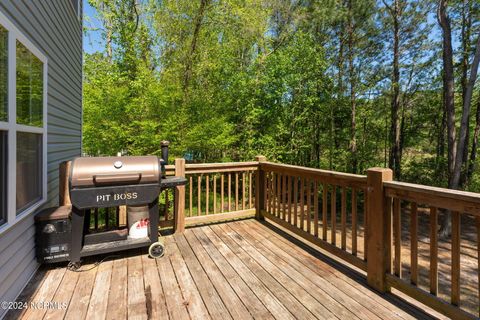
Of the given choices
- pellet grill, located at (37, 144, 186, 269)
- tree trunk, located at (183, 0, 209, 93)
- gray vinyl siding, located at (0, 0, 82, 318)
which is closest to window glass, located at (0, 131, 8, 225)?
gray vinyl siding, located at (0, 0, 82, 318)

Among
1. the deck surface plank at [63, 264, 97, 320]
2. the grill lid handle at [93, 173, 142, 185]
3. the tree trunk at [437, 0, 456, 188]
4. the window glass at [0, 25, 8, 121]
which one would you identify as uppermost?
the tree trunk at [437, 0, 456, 188]

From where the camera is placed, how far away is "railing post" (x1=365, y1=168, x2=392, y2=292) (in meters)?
2.27

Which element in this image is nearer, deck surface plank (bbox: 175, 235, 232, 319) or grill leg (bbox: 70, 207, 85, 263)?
deck surface plank (bbox: 175, 235, 232, 319)

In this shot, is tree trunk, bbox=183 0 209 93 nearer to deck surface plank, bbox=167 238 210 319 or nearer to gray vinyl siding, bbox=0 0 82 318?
gray vinyl siding, bbox=0 0 82 318

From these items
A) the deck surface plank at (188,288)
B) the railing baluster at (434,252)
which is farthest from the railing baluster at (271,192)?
the railing baluster at (434,252)

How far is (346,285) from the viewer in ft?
7.81

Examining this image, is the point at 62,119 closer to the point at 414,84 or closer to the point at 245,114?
the point at 245,114

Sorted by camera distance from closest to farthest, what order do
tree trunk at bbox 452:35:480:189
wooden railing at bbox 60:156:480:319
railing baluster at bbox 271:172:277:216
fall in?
wooden railing at bbox 60:156:480:319 → railing baluster at bbox 271:172:277:216 → tree trunk at bbox 452:35:480:189

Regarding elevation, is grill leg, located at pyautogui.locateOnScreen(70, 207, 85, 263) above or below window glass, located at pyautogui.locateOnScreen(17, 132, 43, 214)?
below

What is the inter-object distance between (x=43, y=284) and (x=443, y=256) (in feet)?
24.2

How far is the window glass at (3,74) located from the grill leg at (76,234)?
3.36ft

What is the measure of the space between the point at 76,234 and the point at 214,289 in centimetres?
146

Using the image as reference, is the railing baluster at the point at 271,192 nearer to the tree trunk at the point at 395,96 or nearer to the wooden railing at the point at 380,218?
the wooden railing at the point at 380,218

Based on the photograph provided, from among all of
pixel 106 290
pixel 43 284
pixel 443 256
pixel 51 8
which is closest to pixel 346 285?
pixel 106 290
